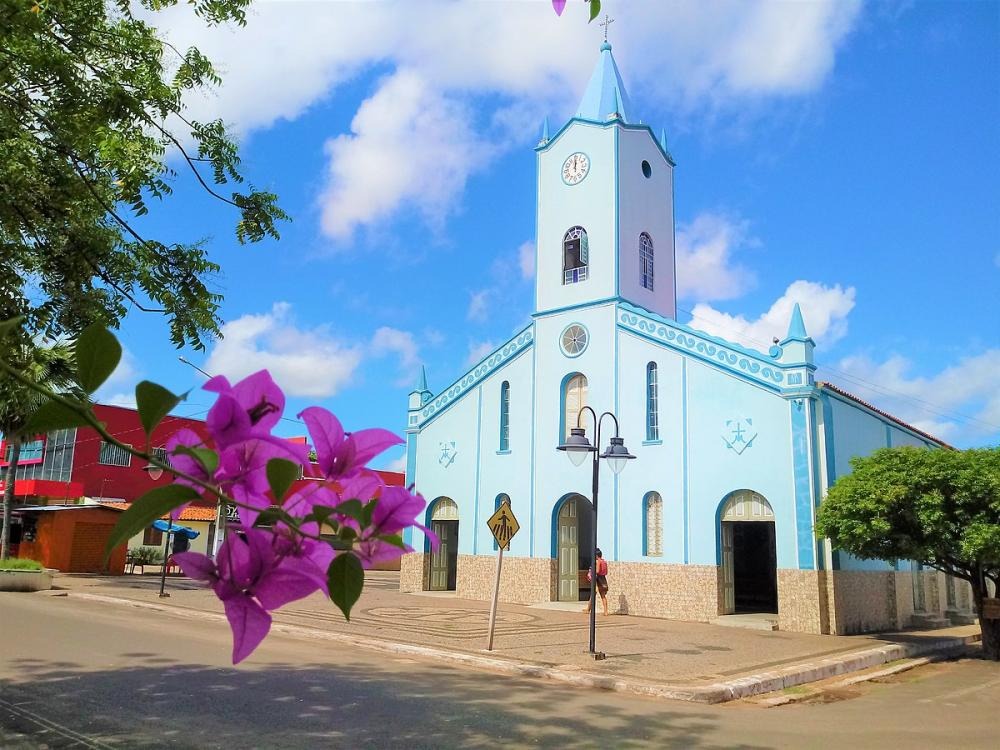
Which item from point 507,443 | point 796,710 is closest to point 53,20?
point 796,710

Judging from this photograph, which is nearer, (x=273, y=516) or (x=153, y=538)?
(x=273, y=516)

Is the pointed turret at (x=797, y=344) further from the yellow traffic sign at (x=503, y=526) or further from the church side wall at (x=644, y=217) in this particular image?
the yellow traffic sign at (x=503, y=526)

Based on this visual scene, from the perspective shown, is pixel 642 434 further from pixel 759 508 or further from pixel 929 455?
pixel 929 455

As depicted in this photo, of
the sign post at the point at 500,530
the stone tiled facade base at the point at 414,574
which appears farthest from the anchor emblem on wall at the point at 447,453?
the sign post at the point at 500,530

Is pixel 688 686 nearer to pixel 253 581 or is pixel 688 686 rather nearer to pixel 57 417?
pixel 253 581

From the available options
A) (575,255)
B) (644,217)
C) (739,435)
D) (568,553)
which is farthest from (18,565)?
(644,217)

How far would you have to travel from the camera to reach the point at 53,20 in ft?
21.4

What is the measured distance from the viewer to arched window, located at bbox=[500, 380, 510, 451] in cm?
2302

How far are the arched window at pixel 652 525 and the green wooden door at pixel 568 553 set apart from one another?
8.47 feet

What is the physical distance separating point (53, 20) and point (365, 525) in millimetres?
7050

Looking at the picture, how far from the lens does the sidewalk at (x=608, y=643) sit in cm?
1066

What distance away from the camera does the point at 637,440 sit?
790 inches

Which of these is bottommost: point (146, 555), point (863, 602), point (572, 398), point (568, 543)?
point (863, 602)

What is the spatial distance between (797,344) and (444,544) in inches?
484
